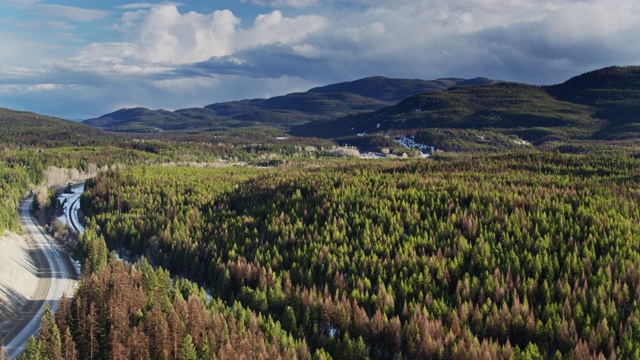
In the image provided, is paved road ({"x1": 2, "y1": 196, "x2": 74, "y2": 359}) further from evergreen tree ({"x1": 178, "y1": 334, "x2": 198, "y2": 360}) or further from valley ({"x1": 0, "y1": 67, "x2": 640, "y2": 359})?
evergreen tree ({"x1": 178, "y1": 334, "x2": 198, "y2": 360})

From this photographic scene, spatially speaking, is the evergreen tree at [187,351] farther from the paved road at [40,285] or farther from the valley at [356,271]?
the paved road at [40,285]

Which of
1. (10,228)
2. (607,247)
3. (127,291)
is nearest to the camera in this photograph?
(127,291)

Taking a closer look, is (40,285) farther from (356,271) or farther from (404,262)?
(404,262)

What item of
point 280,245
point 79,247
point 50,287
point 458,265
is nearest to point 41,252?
point 79,247

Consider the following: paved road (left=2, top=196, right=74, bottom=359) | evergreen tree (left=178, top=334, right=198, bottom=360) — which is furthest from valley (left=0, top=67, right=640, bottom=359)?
paved road (left=2, top=196, right=74, bottom=359)

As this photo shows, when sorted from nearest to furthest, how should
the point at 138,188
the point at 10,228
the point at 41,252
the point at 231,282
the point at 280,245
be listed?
the point at 231,282
the point at 280,245
the point at 41,252
the point at 10,228
the point at 138,188

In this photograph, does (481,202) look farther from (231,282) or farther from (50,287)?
(50,287)
